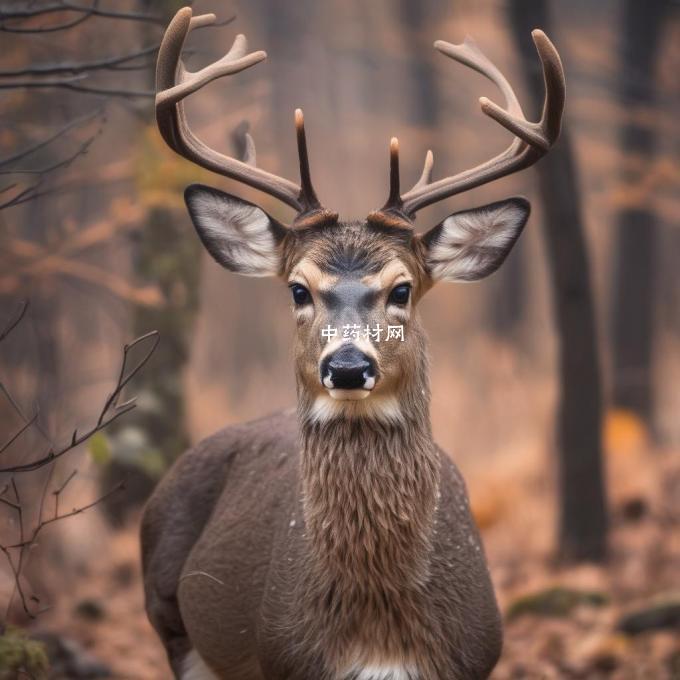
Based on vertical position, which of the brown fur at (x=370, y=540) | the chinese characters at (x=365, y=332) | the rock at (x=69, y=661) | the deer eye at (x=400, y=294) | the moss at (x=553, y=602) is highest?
the deer eye at (x=400, y=294)

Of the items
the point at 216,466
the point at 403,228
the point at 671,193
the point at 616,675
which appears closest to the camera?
the point at 403,228

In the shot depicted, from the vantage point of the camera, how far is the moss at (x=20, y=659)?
5.23 m

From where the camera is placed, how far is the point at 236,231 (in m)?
5.83

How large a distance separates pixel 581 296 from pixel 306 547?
5.02 m

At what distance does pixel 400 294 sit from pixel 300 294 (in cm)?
45

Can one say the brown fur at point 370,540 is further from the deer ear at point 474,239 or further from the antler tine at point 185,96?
the antler tine at point 185,96

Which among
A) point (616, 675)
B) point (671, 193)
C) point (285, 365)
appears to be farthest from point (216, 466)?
point (285, 365)

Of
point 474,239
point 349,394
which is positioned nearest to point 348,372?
point 349,394

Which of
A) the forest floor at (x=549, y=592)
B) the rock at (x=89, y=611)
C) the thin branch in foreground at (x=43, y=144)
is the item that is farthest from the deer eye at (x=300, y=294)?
the rock at (x=89, y=611)

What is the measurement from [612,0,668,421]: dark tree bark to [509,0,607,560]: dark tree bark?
3.48m

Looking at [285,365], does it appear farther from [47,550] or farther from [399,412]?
[399,412]

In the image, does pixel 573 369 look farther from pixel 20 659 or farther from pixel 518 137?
pixel 20 659

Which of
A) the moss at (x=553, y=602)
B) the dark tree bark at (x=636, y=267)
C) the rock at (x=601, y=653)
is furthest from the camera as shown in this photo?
the dark tree bark at (x=636, y=267)

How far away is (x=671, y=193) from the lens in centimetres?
1209
